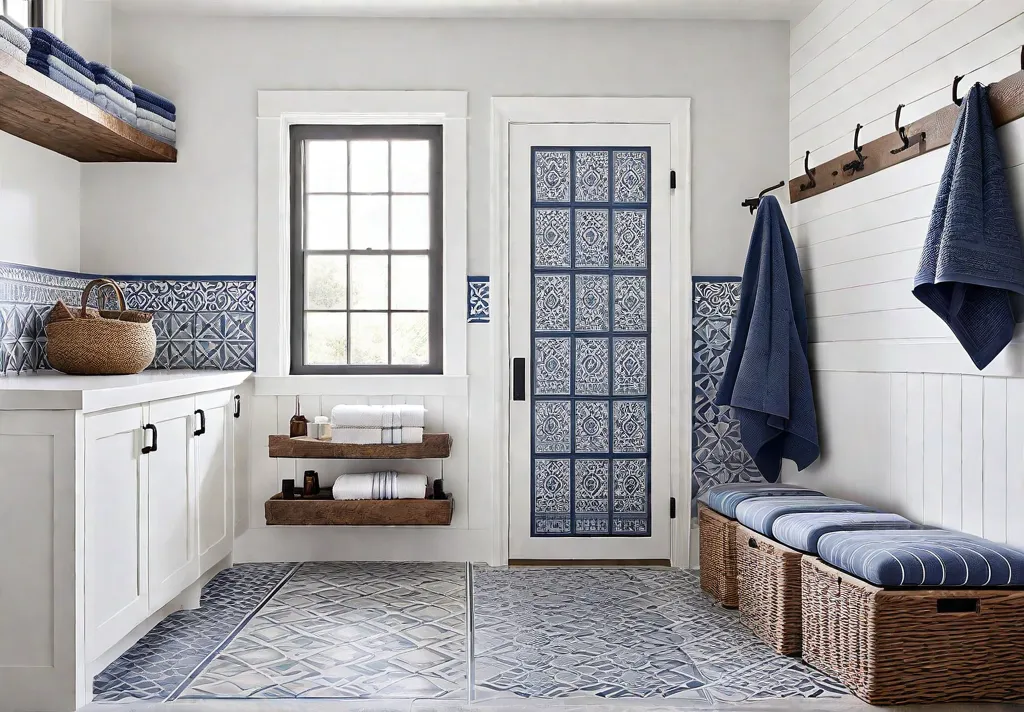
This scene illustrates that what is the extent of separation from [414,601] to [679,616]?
1.05 metres

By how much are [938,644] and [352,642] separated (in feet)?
6.06

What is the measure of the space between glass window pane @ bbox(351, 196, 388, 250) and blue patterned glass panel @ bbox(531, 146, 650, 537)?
739 millimetres

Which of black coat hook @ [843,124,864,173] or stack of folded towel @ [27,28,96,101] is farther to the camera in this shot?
black coat hook @ [843,124,864,173]

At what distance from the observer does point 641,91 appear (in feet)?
12.5

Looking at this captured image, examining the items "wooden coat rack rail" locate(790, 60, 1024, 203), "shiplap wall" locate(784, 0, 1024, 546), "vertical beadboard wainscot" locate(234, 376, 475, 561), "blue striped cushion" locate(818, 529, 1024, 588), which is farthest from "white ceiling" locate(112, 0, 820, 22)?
"blue striped cushion" locate(818, 529, 1024, 588)

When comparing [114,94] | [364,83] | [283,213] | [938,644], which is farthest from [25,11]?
[938,644]

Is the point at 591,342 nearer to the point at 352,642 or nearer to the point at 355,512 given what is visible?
the point at 355,512

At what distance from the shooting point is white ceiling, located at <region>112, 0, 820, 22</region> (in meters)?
3.62

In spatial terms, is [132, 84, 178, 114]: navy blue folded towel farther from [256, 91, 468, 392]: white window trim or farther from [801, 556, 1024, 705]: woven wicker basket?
[801, 556, 1024, 705]: woven wicker basket

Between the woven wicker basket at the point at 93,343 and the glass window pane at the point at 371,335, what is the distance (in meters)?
1.01

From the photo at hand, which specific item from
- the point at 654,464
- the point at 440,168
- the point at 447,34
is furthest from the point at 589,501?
the point at 447,34

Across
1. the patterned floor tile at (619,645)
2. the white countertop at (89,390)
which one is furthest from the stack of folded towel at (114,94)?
the patterned floor tile at (619,645)

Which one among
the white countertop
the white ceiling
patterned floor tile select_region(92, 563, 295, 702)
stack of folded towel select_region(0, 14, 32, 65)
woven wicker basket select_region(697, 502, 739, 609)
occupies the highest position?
the white ceiling

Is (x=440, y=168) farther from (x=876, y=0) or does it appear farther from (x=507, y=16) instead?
(x=876, y=0)
